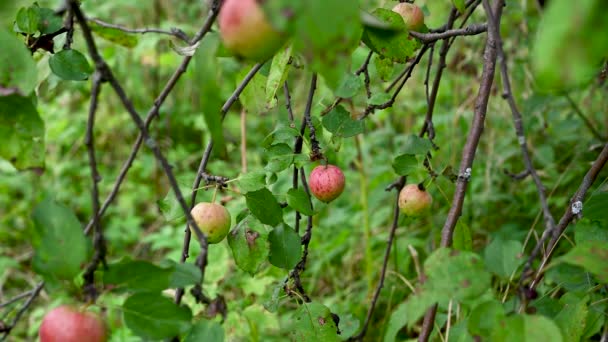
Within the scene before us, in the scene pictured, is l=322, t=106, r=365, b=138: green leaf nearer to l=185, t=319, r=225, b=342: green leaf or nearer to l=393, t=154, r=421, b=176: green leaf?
l=393, t=154, r=421, b=176: green leaf

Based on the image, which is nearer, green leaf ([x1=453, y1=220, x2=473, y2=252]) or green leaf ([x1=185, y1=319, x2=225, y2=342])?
green leaf ([x1=185, y1=319, x2=225, y2=342])

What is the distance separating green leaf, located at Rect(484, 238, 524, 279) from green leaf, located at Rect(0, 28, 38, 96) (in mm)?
544

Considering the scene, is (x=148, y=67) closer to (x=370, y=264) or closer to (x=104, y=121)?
(x=104, y=121)

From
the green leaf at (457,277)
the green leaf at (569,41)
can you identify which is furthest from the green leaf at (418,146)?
the green leaf at (569,41)

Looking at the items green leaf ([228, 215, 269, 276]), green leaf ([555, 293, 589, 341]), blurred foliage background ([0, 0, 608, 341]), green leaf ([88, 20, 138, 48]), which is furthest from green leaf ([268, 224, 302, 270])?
green leaf ([88, 20, 138, 48])

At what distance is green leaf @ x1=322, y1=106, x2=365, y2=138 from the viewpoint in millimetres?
976

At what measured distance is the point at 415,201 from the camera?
105 cm

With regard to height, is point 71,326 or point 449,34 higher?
point 449,34

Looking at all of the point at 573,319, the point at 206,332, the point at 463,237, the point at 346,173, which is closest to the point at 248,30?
the point at 206,332

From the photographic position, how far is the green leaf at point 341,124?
3.20 feet

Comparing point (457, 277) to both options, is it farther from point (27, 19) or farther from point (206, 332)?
point (27, 19)

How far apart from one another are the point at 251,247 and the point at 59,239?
0.36m

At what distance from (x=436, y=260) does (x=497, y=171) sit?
1.51 meters

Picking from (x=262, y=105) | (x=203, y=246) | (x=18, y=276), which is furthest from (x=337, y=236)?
(x=203, y=246)
